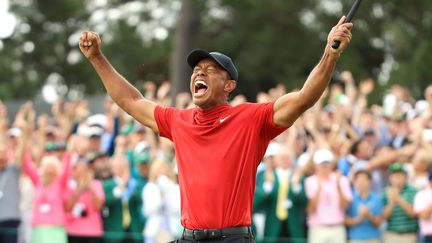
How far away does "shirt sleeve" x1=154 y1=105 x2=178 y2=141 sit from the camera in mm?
7828

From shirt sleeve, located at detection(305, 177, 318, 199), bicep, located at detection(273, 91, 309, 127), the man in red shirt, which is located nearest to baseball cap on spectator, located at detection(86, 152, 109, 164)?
shirt sleeve, located at detection(305, 177, 318, 199)

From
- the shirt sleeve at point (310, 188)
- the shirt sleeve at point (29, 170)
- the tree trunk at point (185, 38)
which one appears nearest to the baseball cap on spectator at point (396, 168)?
the shirt sleeve at point (310, 188)

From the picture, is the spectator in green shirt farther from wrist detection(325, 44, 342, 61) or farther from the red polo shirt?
wrist detection(325, 44, 342, 61)

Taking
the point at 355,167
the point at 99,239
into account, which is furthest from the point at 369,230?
the point at 99,239

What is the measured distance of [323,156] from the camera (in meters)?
13.3

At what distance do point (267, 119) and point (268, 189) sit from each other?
20.7ft

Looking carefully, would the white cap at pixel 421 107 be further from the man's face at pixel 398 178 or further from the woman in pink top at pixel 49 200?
the woman in pink top at pixel 49 200

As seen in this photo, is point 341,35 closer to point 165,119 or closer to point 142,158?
point 165,119

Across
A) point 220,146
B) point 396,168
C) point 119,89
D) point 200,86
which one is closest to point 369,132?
point 396,168

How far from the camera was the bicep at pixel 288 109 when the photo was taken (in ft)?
23.2

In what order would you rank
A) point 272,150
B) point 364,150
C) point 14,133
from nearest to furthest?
point 272,150, point 364,150, point 14,133

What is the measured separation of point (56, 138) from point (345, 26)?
9.21 m

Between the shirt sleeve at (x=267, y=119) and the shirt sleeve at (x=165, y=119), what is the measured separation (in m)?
0.76

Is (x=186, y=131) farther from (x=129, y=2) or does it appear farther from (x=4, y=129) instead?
(x=129, y=2)
